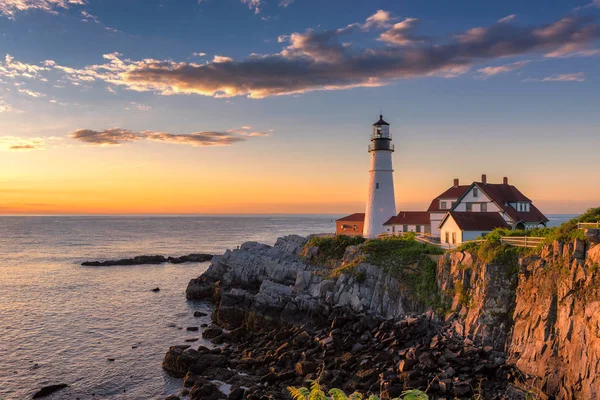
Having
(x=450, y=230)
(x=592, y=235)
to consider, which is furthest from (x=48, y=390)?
(x=450, y=230)

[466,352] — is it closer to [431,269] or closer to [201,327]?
[431,269]

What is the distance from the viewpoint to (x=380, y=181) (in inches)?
2048

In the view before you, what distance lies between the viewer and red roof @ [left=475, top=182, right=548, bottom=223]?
42.2m

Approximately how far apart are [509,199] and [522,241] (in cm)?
2014

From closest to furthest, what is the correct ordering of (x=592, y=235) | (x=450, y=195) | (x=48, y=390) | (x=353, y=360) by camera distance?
(x=592, y=235) → (x=48, y=390) → (x=353, y=360) → (x=450, y=195)

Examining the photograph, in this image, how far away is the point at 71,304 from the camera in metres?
40.9

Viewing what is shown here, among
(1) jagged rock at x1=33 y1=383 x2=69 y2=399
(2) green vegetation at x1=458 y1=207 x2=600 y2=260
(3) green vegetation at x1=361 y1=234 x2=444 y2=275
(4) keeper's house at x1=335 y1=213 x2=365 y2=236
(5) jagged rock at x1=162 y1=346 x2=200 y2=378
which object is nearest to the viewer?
(1) jagged rock at x1=33 y1=383 x2=69 y2=399

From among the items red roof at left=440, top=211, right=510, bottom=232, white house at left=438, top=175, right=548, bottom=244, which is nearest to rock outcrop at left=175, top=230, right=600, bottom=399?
red roof at left=440, top=211, right=510, bottom=232

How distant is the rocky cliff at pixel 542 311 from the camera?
18266 mm

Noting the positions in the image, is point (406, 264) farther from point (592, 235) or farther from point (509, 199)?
point (509, 199)

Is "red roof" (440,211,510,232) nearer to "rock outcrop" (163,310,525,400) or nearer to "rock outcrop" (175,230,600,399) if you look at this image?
"rock outcrop" (175,230,600,399)

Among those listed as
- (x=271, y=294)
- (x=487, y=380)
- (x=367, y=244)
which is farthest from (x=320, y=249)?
(x=487, y=380)

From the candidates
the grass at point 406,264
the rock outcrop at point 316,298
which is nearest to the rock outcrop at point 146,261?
the rock outcrop at point 316,298

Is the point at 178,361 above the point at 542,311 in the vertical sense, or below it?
below
